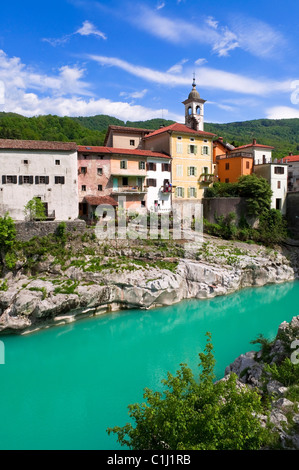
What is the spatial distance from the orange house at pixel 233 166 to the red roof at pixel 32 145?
2063cm

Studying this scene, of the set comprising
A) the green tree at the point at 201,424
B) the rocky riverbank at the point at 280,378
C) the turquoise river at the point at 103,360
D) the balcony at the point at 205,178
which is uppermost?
the balcony at the point at 205,178

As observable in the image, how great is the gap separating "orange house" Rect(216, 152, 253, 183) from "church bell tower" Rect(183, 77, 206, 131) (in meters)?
5.20

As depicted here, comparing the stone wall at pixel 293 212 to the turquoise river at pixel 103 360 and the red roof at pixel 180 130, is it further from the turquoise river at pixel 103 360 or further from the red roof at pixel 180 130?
the turquoise river at pixel 103 360

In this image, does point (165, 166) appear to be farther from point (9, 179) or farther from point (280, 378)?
point (280, 378)

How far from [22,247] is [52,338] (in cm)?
789

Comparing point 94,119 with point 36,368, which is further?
point 94,119

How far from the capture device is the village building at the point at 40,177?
1097 inches

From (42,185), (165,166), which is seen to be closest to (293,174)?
(165,166)

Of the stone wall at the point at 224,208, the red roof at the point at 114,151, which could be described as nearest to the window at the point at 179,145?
the red roof at the point at 114,151

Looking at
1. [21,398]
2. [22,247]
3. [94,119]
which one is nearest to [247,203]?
[22,247]

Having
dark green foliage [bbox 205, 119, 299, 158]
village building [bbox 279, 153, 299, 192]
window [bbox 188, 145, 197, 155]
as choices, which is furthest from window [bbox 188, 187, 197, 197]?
dark green foliage [bbox 205, 119, 299, 158]

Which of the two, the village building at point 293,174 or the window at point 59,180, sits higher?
the village building at point 293,174

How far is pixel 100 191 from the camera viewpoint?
1272 inches
